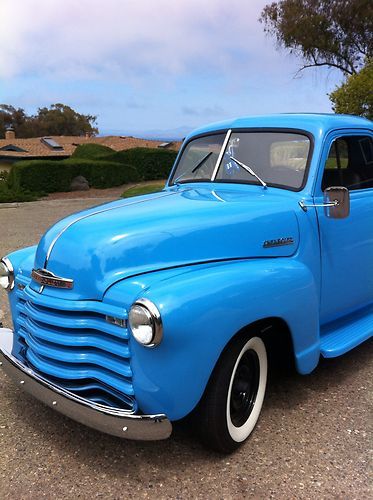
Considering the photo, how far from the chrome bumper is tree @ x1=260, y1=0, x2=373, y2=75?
89.5 ft

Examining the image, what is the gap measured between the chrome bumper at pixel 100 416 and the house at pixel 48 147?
75.9ft

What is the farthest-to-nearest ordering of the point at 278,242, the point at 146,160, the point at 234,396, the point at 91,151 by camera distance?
1. the point at 91,151
2. the point at 146,160
3. the point at 278,242
4. the point at 234,396

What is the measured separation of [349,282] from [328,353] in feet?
2.27

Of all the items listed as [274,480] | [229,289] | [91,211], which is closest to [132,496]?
[274,480]

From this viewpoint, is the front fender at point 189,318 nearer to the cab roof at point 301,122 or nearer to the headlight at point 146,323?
the headlight at point 146,323

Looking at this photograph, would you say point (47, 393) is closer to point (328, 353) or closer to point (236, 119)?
point (328, 353)

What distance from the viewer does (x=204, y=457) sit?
2744 mm

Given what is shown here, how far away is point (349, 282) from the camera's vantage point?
3.71 m

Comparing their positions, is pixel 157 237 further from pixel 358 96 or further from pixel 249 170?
pixel 358 96

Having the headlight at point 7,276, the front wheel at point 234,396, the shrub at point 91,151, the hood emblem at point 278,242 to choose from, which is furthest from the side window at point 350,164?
the shrub at point 91,151

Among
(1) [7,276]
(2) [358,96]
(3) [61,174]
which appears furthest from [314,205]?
(3) [61,174]

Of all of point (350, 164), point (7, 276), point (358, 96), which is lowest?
point (7, 276)

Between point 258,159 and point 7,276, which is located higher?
point 258,159

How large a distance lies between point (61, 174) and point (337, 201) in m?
16.8
